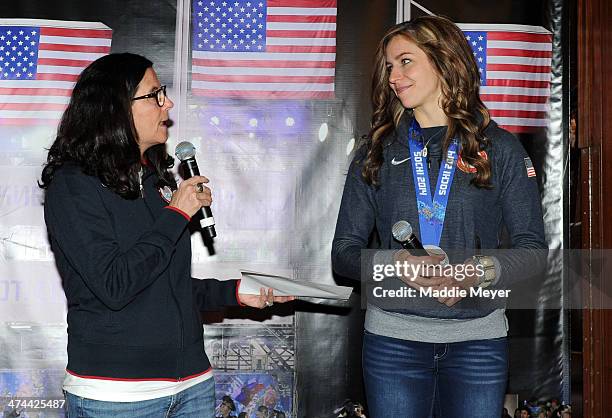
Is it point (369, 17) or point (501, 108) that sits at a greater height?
point (369, 17)

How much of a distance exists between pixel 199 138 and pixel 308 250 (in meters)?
0.80

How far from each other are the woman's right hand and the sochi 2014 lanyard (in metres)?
0.67

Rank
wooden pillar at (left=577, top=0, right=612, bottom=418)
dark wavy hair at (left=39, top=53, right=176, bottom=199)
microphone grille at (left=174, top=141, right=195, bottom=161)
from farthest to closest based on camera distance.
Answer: wooden pillar at (left=577, top=0, right=612, bottom=418)
microphone grille at (left=174, top=141, right=195, bottom=161)
dark wavy hair at (left=39, top=53, right=176, bottom=199)

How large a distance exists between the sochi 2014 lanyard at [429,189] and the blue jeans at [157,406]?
2.70 ft

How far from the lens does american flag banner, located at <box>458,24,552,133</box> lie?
12.8 ft

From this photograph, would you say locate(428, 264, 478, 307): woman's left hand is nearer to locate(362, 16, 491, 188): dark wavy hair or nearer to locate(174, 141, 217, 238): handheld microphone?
locate(362, 16, 491, 188): dark wavy hair

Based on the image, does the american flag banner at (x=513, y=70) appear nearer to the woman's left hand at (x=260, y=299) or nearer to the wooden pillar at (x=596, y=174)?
the wooden pillar at (x=596, y=174)

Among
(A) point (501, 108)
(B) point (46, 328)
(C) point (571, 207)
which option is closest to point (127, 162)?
(B) point (46, 328)

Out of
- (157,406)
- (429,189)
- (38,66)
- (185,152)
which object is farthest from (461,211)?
(38,66)

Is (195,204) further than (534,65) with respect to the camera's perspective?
No

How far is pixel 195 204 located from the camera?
87.1 inches

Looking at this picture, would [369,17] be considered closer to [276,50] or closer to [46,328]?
[276,50]

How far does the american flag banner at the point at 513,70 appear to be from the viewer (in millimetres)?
3887

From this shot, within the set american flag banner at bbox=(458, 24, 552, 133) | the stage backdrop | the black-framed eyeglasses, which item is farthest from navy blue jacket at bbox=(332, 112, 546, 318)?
american flag banner at bbox=(458, 24, 552, 133)
